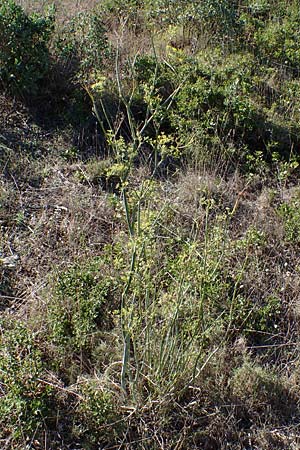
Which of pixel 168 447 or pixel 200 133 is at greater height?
pixel 200 133

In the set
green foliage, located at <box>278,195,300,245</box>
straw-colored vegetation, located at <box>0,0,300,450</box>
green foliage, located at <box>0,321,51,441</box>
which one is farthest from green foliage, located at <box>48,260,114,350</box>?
green foliage, located at <box>278,195,300,245</box>

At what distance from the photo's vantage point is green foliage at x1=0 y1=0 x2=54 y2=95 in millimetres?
5703

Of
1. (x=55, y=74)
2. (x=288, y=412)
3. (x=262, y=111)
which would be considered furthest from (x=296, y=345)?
(x=55, y=74)

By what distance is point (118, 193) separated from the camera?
5277 millimetres

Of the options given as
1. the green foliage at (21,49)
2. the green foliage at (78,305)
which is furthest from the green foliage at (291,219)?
the green foliage at (21,49)

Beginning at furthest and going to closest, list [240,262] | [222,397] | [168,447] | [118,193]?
[118,193] < [240,262] < [222,397] < [168,447]

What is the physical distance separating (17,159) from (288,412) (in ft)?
9.94

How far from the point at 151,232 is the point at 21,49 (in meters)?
3.21

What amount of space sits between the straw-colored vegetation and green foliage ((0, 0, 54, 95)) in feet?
0.06

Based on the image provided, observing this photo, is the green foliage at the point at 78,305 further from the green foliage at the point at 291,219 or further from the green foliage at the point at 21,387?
the green foliage at the point at 291,219

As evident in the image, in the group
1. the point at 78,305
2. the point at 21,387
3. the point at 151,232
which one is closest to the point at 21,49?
the point at 78,305

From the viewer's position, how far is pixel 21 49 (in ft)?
18.9

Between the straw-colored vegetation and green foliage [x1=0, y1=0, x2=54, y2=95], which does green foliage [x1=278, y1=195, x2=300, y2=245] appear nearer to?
the straw-colored vegetation

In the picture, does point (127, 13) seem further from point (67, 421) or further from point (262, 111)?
point (67, 421)
